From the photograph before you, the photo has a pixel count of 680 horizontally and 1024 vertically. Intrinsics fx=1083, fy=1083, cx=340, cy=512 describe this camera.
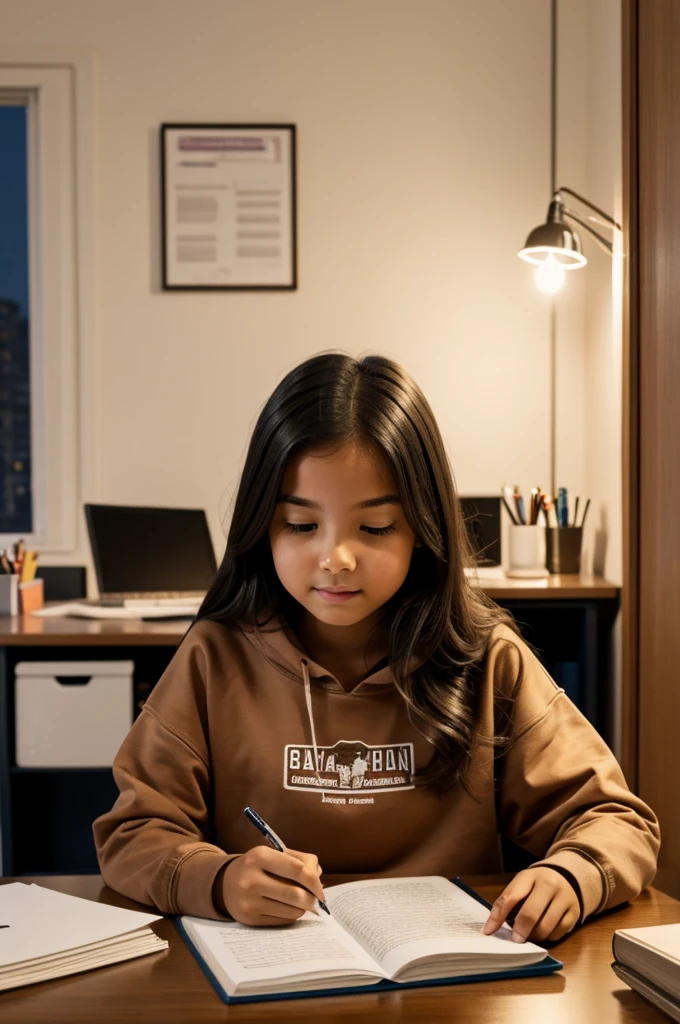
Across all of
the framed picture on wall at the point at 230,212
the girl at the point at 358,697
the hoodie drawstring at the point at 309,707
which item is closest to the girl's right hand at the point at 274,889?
the girl at the point at 358,697

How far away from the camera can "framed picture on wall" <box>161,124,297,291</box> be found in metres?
2.69

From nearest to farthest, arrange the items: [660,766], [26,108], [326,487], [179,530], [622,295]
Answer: [326,487]
[660,766]
[622,295]
[179,530]
[26,108]

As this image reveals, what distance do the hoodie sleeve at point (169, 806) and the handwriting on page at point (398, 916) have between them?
0.37 feet

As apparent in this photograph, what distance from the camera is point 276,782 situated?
112 cm

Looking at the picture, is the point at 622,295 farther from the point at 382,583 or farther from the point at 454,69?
the point at 382,583

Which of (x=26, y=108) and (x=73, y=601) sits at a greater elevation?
(x=26, y=108)

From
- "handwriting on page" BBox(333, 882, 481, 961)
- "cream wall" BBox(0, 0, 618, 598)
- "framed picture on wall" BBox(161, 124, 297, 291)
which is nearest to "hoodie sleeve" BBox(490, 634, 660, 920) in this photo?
"handwriting on page" BBox(333, 882, 481, 961)

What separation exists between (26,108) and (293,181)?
0.74 m

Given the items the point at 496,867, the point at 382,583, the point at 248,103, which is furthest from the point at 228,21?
the point at 496,867

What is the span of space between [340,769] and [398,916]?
0.25 metres

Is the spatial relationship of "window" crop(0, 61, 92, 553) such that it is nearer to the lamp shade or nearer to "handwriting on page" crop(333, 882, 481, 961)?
the lamp shade

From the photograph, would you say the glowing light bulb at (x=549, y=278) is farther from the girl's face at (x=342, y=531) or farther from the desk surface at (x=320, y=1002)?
the desk surface at (x=320, y=1002)

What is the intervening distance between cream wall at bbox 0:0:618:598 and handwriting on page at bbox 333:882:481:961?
5.96 ft

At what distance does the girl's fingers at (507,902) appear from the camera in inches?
33.1
